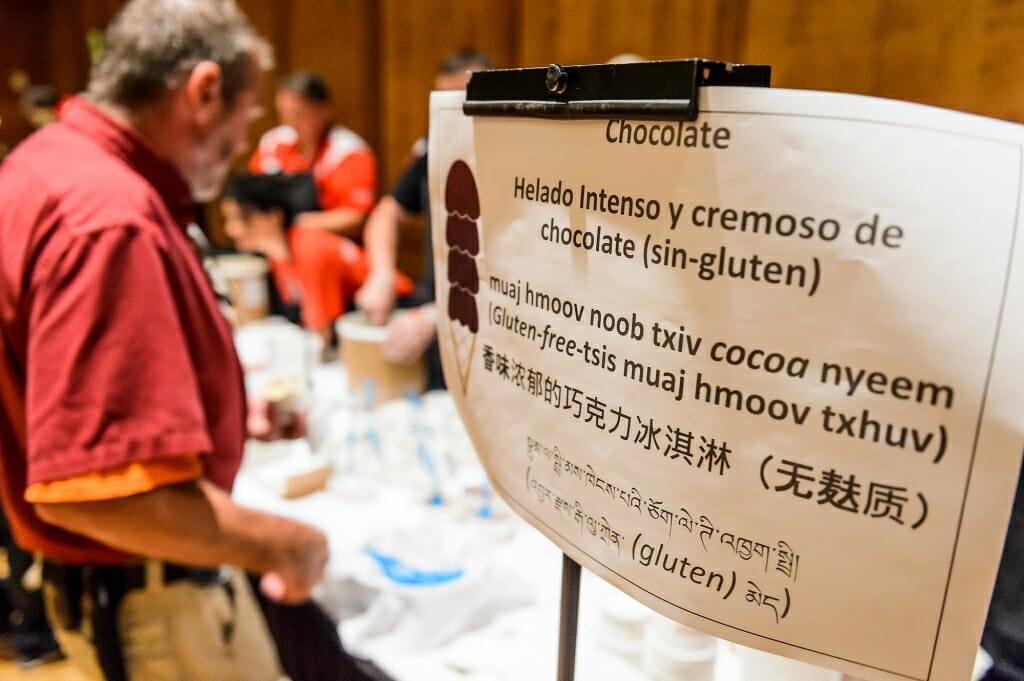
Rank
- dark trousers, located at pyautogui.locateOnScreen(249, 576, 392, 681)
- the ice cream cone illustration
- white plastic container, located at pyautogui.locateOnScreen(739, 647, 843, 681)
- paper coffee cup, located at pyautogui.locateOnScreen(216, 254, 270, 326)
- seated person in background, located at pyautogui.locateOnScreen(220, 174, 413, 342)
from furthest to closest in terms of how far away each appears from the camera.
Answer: paper coffee cup, located at pyautogui.locateOnScreen(216, 254, 270, 326), seated person in background, located at pyautogui.locateOnScreen(220, 174, 413, 342), dark trousers, located at pyautogui.locateOnScreen(249, 576, 392, 681), white plastic container, located at pyautogui.locateOnScreen(739, 647, 843, 681), the ice cream cone illustration

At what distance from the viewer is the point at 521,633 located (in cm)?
101

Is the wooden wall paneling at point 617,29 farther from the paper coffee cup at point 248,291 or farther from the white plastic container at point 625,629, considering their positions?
the white plastic container at point 625,629

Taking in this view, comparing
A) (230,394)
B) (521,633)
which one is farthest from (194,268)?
(521,633)

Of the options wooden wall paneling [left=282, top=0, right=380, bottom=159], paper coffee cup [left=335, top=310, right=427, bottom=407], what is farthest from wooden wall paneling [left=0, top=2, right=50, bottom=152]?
paper coffee cup [left=335, top=310, right=427, bottom=407]

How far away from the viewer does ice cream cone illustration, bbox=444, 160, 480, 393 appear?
606mm

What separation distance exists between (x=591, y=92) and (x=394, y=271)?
6.37 feet

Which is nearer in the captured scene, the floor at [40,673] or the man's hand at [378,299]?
the floor at [40,673]

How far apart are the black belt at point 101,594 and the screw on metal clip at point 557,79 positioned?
0.94 metres

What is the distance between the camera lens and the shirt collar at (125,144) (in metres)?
1.01

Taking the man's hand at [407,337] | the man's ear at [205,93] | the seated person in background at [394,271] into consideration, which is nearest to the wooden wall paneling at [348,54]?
the seated person in background at [394,271]

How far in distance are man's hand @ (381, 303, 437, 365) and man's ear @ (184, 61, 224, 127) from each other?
2.48 ft

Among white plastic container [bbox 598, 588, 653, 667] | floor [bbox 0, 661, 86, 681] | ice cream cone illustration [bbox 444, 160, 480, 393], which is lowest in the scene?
floor [bbox 0, 661, 86, 681]

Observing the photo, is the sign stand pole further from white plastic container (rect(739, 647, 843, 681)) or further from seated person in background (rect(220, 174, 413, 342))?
seated person in background (rect(220, 174, 413, 342))

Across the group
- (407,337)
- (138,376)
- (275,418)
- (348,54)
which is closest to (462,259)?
(138,376)
